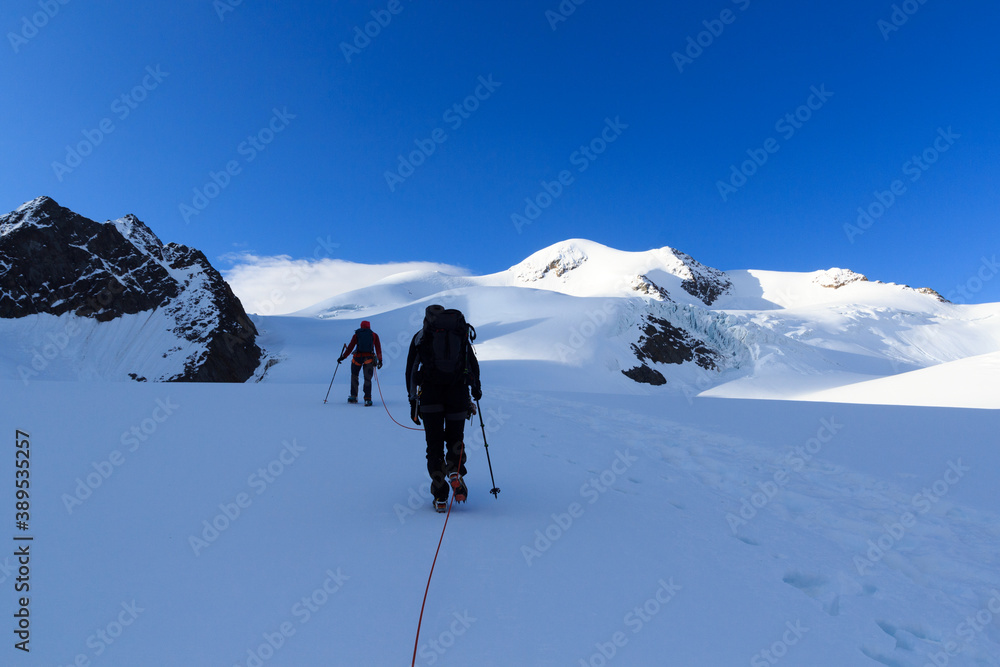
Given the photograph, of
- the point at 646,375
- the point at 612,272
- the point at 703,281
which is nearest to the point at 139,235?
the point at 646,375

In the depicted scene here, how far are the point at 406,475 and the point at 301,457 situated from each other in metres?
1.44

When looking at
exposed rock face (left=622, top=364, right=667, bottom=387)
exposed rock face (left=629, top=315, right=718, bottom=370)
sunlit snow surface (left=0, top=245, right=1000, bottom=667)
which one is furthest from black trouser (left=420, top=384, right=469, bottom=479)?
exposed rock face (left=629, top=315, right=718, bottom=370)

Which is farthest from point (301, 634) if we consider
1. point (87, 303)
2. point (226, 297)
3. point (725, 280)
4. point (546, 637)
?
point (725, 280)

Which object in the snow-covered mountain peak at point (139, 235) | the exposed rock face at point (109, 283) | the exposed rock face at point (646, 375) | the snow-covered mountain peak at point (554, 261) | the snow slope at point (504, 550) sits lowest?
the snow slope at point (504, 550)

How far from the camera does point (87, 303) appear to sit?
1902 inches

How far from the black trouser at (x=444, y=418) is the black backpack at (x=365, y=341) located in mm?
6180

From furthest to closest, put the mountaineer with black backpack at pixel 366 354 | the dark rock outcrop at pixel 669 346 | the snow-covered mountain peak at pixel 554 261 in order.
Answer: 1. the snow-covered mountain peak at pixel 554 261
2. the dark rock outcrop at pixel 669 346
3. the mountaineer with black backpack at pixel 366 354

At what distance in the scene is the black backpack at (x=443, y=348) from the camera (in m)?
4.31

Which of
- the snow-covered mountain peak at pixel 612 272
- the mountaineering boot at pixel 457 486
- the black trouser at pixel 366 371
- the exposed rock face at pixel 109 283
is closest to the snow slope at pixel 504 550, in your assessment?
the mountaineering boot at pixel 457 486

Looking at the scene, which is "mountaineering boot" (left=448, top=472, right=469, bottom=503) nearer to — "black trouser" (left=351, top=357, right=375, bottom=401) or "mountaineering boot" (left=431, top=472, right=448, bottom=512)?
"mountaineering boot" (left=431, top=472, right=448, bottom=512)

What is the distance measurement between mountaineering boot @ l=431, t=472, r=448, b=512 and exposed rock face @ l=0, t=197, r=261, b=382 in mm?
43255

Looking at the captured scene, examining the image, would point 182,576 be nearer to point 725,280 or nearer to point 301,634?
point 301,634

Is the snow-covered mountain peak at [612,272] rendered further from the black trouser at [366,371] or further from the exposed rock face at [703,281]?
the black trouser at [366,371]

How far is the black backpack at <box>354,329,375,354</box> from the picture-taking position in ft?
33.4
